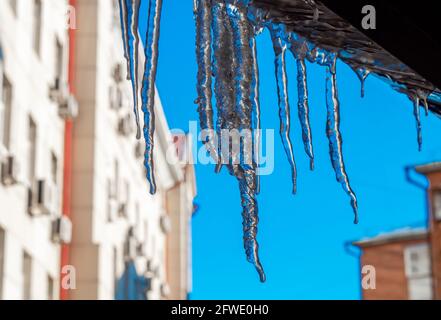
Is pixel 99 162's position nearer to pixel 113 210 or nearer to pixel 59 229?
pixel 113 210

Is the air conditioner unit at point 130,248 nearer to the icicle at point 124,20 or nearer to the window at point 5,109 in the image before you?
the window at point 5,109

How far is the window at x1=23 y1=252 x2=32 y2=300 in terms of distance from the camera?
18.4 metres

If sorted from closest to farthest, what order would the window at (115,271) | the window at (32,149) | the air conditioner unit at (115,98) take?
1. the window at (32,149)
2. the air conditioner unit at (115,98)
3. the window at (115,271)

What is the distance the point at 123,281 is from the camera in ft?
92.8

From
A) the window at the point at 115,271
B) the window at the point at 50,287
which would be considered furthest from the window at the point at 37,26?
the window at the point at 115,271

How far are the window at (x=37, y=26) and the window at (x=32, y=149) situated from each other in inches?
56.1

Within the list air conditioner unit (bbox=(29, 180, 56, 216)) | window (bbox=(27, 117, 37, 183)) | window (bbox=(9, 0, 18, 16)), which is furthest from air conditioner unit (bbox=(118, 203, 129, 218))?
window (bbox=(9, 0, 18, 16))

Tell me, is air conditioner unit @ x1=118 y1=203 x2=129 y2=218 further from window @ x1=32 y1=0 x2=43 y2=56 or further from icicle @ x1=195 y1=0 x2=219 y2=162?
icicle @ x1=195 y1=0 x2=219 y2=162

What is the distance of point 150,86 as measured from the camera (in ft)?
10.6

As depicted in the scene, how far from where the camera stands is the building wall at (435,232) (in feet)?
128

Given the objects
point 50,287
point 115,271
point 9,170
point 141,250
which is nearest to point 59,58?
point 50,287
